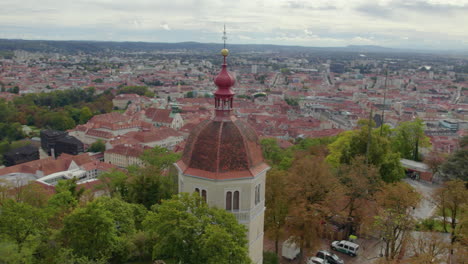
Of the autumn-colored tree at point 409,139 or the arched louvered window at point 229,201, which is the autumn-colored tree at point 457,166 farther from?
the arched louvered window at point 229,201

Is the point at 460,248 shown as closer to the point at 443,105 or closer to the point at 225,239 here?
the point at 225,239

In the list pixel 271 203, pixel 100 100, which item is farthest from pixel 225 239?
pixel 100 100

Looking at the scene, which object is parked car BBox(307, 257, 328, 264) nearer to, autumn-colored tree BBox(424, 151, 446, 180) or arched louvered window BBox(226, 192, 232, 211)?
arched louvered window BBox(226, 192, 232, 211)

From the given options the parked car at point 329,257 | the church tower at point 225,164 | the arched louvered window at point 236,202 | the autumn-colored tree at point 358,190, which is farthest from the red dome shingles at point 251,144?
the autumn-colored tree at point 358,190

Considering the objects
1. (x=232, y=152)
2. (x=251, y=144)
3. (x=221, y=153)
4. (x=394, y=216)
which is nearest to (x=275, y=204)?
(x=394, y=216)

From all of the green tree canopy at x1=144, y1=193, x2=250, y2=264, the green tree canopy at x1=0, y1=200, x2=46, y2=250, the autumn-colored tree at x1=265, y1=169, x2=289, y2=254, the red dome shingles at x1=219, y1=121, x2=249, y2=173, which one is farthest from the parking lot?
the green tree canopy at x1=0, y1=200, x2=46, y2=250

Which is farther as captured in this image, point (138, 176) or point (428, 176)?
point (428, 176)

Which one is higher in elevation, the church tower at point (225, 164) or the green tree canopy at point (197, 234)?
the church tower at point (225, 164)

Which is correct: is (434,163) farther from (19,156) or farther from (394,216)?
(19,156)
